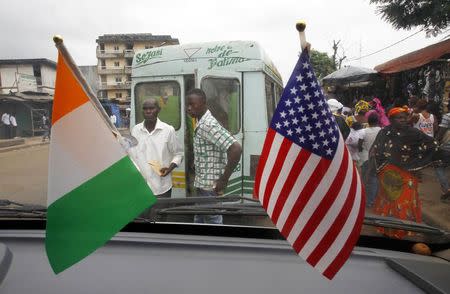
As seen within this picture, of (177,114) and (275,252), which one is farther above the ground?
(177,114)

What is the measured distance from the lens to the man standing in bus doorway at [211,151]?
3.63 meters

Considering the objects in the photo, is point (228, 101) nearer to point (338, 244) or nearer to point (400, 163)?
point (400, 163)

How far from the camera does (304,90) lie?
157cm

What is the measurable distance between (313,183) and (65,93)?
975mm

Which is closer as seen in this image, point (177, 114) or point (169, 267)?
point (169, 267)

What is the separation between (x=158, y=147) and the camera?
404cm

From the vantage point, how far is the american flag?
1526 mm

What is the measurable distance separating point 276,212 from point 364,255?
2.20ft

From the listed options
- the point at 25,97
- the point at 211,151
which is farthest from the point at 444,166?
the point at 25,97

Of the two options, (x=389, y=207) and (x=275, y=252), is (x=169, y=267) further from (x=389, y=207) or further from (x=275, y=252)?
(x=389, y=207)

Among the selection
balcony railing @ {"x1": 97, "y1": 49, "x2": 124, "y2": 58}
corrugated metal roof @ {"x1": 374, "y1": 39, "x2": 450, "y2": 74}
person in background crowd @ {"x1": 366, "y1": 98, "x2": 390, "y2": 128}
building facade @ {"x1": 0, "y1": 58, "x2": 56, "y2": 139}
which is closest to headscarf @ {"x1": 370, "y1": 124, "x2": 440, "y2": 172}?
person in background crowd @ {"x1": 366, "y1": 98, "x2": 390, "y2": 128}

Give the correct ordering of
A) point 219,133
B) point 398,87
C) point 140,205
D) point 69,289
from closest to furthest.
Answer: point 140,205, point 69,289, point 219,133, point 398,87

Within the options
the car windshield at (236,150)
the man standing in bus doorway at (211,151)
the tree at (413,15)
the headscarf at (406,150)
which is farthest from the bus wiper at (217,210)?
the tree at (413,15)

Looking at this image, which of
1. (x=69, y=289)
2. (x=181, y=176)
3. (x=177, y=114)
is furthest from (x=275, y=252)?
(x=177, y=114)
